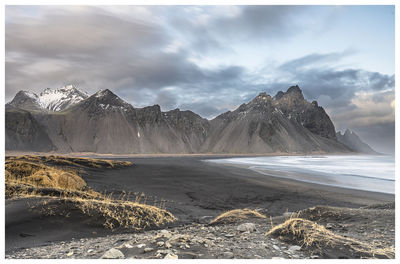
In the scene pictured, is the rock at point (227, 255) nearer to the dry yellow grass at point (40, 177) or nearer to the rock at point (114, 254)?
the rock at point (114, 254)

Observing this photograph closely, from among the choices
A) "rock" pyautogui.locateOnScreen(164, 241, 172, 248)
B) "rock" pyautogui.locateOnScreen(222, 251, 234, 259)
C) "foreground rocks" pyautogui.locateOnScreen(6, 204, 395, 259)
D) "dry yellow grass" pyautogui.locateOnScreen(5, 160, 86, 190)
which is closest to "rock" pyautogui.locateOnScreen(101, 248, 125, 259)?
"foreground rocks" pyautogui.locateOnScreen(6, 204, 395, 259)

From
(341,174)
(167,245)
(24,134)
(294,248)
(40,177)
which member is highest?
(24,134)

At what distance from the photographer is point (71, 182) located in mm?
20422

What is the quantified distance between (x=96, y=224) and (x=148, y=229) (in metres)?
1.91

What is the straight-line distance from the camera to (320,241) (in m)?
6.35

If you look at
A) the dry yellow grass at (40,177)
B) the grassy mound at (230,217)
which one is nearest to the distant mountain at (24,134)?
the dry yellow grass at (40,177)

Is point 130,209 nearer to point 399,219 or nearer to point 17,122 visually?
point 399,219

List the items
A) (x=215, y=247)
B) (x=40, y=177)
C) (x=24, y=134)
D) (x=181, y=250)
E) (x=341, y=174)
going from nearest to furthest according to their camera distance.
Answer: (x=181, y=250), (x=215, y=247), (x=40, y=177), (x=341, y=174), (x=24, y=134)

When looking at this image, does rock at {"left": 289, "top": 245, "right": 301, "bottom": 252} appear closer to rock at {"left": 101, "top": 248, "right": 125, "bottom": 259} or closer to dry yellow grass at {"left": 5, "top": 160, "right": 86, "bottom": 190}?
rock at {"left": 101, "top": 248, "right": 125, "bottom": 259}

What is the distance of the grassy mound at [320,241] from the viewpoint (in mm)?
5844

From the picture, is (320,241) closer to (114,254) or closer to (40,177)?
(114,254)

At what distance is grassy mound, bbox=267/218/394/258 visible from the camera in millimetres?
5844

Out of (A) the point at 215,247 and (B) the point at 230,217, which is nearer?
(A) the point at 215,247

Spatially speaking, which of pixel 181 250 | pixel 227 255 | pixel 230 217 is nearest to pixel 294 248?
pixel 227 255
